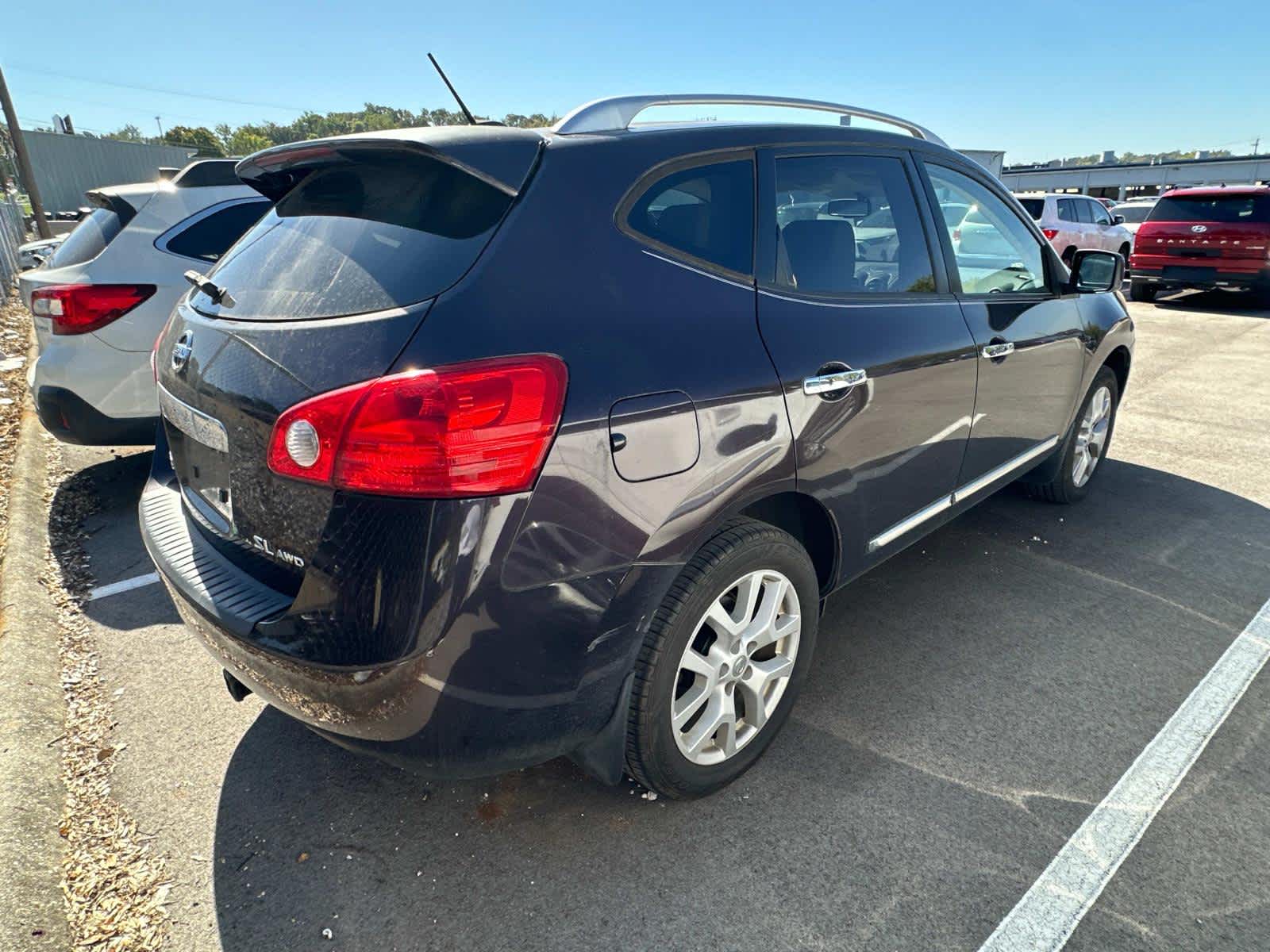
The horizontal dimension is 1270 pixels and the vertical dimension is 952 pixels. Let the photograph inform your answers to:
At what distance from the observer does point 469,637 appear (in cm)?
167

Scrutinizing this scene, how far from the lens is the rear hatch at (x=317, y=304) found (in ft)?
5.65

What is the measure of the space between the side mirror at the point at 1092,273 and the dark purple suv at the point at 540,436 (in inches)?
61.9

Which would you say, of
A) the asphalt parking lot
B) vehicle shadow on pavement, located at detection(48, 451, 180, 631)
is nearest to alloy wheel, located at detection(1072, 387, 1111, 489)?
the asphalt parking lot

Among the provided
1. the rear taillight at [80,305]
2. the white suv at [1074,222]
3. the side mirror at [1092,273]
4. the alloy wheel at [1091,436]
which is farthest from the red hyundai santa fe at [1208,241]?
the rear taillight at [80,305]

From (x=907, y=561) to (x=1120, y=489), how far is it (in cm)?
188

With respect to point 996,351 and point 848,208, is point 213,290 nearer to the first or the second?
point 848,208

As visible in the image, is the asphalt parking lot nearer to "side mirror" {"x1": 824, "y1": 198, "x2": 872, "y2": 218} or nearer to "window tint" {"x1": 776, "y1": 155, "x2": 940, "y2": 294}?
"window tint" {"x1": 776, "y1": 155, "x2": 940, "y2": 294}

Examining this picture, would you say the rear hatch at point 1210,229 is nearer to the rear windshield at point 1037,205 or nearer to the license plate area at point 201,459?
the rear windshield at point 1037,205

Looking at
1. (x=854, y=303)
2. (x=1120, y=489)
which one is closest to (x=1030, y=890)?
(x=854, y=303)

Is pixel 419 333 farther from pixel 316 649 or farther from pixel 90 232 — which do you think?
pixel 90 232

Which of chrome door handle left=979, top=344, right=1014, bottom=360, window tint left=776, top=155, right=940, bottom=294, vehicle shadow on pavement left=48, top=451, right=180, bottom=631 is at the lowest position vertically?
vehicle shadow on pavement left=48, top=451, right=180, bottom=631

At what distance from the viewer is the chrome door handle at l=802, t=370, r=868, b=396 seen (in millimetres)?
2256

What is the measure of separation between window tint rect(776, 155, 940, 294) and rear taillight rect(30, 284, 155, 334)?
11.7 feet

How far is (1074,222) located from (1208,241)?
3.28 metres
